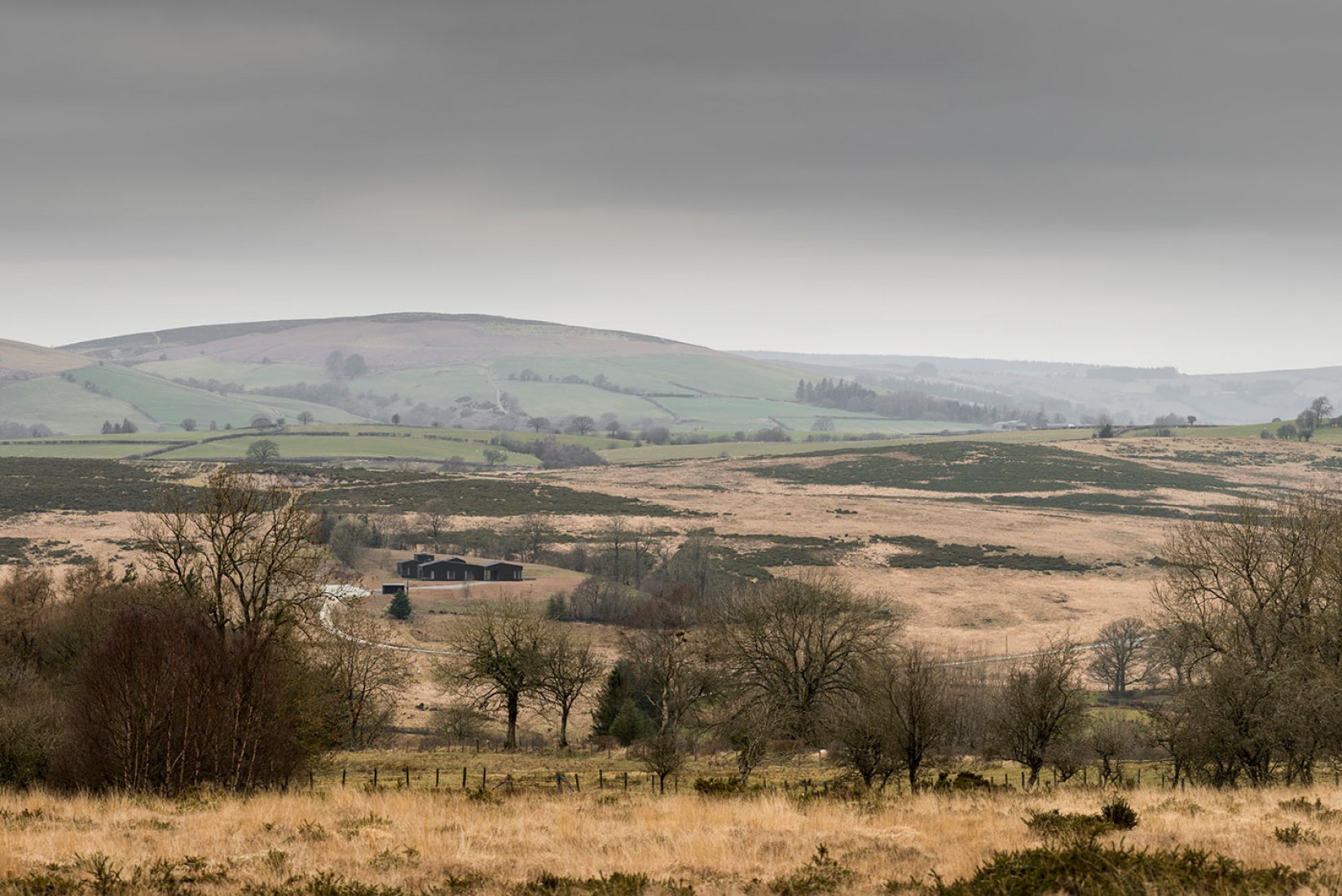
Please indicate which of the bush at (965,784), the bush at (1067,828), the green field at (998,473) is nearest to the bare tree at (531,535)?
Result: the green field at (998,473)

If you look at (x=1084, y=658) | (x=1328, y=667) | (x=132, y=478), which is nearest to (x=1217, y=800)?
(x=1328, y=667)

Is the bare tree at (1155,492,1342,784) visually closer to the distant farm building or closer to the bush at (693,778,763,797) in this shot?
the bush at (693,778,763,797)

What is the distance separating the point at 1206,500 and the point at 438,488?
10192 centimetres

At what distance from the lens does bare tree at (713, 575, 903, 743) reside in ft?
179

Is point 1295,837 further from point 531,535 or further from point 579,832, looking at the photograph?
point 531,535

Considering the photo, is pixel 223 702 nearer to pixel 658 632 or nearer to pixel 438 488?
pixel 658 632

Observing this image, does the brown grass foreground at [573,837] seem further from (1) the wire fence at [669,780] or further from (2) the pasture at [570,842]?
(1) the wire fence at [669,780]

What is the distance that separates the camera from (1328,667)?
1464 inches

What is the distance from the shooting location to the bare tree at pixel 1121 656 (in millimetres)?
75188

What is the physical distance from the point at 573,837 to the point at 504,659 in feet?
141

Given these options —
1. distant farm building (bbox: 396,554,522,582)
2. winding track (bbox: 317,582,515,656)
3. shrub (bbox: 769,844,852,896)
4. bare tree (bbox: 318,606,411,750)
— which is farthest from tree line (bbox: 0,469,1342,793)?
distant farm building (bbox: 396,554,522,582)

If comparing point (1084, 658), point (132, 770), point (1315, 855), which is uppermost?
point (1315, 855)

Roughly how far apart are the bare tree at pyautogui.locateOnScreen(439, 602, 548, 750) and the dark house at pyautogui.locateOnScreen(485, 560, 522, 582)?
42715 millimetres

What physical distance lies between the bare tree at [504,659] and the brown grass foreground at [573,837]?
1466 inches
